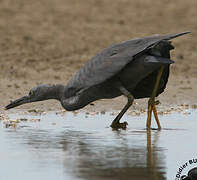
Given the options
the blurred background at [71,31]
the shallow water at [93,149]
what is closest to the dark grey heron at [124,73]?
the shallow water at [93,149]

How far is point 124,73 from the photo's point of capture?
1027 cm

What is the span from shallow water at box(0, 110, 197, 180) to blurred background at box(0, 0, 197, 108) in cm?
461

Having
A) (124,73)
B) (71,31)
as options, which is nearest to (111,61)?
(124,73)

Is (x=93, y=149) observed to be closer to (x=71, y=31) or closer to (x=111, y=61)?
(x=111, y=61)

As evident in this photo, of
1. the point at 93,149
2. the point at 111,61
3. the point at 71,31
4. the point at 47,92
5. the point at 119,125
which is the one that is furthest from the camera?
the point at 71,31

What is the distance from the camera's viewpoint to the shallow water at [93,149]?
7.22m

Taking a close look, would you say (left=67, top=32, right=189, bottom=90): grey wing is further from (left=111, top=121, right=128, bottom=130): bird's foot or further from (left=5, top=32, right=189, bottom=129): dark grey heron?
(left=111, top=121, right=128, bottom=130): bird's foot

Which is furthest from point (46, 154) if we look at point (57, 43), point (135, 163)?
point (57, 43)

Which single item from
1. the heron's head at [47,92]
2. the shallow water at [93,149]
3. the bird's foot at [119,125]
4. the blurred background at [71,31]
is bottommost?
the shallow water at [93,149]

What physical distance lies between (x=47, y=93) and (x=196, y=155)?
331cm

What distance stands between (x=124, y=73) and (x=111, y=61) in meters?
0.25

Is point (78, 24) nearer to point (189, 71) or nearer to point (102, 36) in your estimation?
point (102, 36)

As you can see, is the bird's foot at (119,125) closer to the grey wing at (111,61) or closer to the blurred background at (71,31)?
the grey wing at (111,61)

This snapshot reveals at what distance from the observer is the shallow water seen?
23.7ft
